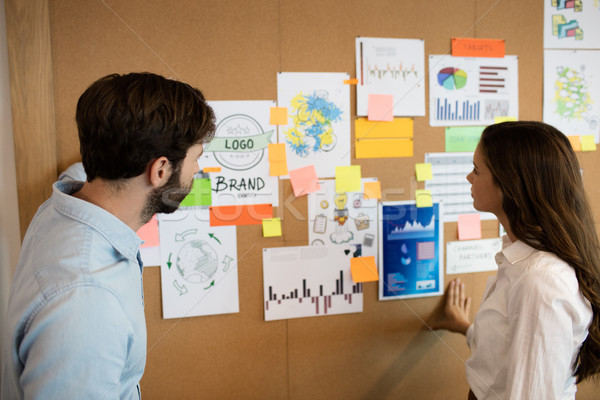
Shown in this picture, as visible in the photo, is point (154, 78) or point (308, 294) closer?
point (154, 78)

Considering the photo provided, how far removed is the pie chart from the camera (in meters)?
1.86

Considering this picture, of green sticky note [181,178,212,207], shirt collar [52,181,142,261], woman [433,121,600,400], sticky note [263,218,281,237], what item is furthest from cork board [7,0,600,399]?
shirt collar [52,181,142,261]

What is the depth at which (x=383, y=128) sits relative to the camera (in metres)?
1.84

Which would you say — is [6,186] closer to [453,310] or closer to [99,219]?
[99,219]

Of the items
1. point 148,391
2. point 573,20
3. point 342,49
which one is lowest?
point 148,391

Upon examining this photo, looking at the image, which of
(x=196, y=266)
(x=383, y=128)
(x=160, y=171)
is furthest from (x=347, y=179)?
(x=160, y=171)

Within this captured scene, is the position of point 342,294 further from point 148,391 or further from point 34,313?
point 34,313

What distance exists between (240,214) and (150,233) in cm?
36

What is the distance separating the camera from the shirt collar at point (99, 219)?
935mm

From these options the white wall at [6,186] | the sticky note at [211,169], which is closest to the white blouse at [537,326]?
the sticky note at [211,169]

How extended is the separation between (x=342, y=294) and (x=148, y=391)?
894mm

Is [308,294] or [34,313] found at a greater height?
[34,313]

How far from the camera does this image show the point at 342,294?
1866 mm

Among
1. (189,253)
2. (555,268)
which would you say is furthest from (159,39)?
(555,268)
